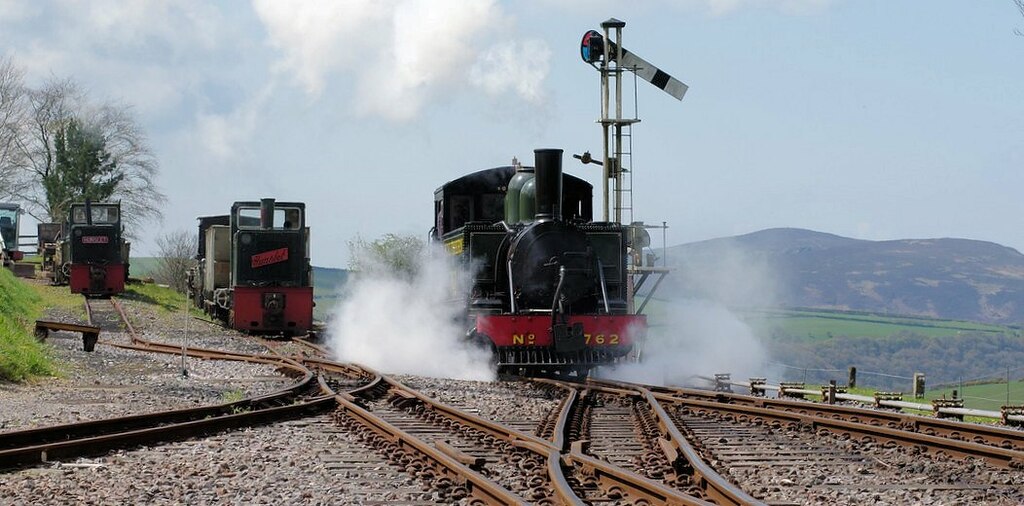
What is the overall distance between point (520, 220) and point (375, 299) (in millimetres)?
5229

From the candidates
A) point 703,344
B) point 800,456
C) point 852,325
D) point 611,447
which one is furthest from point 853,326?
point 611,447

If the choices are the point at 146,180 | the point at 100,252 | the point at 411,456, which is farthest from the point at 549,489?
the point at 146,180

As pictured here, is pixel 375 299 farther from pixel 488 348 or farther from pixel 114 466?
Answer: pixel 114 466

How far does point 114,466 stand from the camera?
8289 millimetres

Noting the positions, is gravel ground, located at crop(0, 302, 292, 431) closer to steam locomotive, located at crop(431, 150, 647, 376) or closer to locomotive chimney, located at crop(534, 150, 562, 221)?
steam locomotive, located at crop(431, 150, 647, 376)

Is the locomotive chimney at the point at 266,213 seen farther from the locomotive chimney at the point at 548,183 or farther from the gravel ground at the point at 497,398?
the locomotive chimney at the point at 548,183

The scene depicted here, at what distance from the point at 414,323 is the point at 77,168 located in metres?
38.9

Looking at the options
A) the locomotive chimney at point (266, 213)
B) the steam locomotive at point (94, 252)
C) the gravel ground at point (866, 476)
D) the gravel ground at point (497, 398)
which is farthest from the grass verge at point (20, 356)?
the steam locomotive at point (94, 252)

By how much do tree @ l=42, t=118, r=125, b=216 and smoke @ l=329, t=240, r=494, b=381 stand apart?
33.4 m

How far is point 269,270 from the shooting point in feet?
91.4

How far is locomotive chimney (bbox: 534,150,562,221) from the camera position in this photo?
16141 mm

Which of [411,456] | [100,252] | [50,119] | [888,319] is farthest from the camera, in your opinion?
[888,319]

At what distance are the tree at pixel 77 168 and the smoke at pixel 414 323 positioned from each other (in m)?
33.4

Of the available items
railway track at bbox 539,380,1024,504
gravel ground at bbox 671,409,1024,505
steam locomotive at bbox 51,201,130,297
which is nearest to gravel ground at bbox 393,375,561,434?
railway track at bbox 539,380,1024,504
